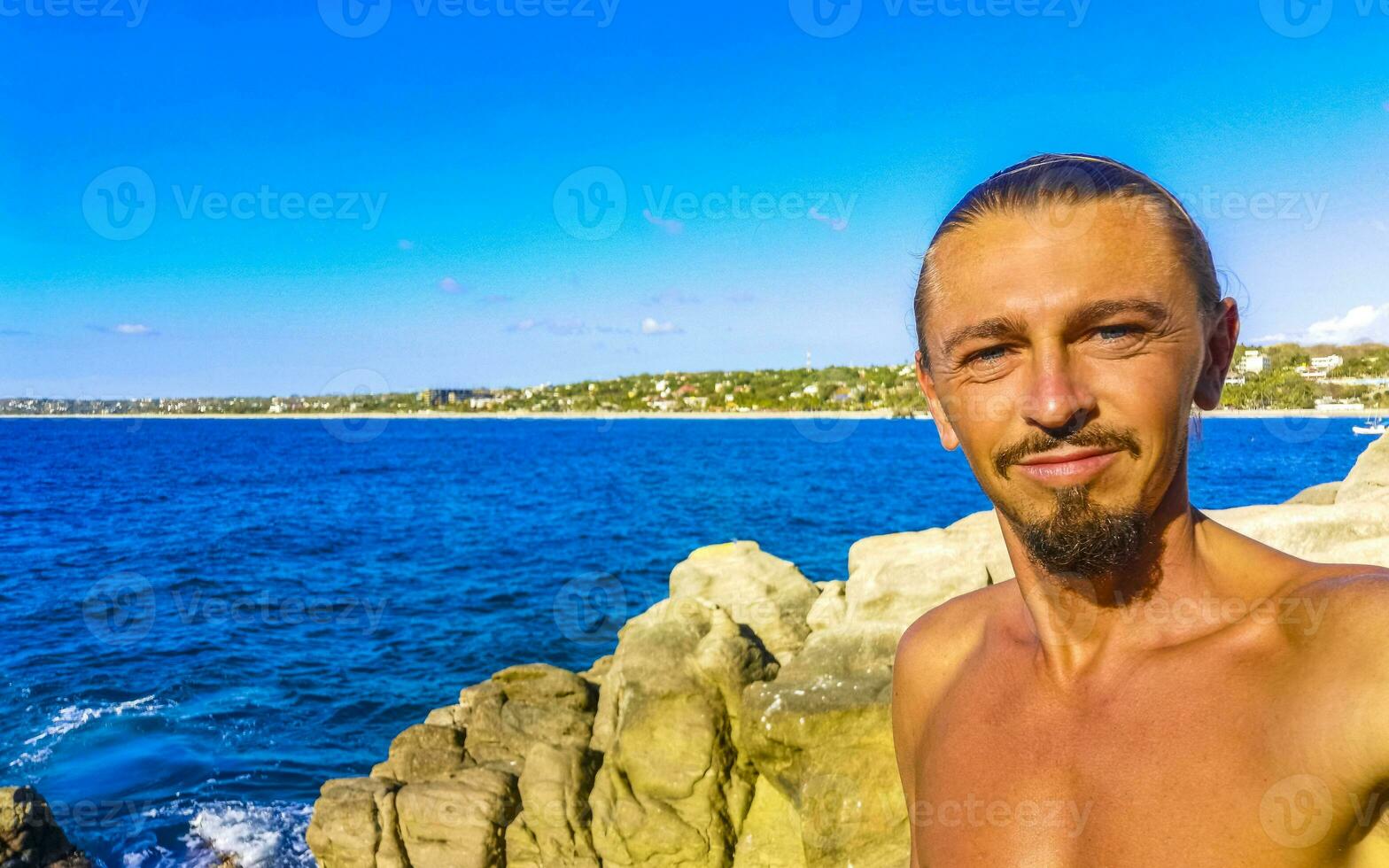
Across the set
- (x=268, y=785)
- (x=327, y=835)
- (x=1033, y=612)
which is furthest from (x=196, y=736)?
(x=1033, y=612)

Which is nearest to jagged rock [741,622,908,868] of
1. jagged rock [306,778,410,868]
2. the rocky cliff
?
the rocky cliff

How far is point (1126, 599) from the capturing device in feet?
5.89

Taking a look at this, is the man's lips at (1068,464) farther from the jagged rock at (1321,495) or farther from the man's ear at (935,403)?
the jagged rock at (1321,495)

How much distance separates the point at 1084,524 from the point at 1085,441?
17 cm

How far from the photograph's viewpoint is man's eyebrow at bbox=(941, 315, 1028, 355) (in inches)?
66.9

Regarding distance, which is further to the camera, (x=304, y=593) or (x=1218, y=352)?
(x=304, y=593)

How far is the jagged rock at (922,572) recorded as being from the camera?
9.66 metres

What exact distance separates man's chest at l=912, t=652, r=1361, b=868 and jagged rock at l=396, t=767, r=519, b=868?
26.5ft

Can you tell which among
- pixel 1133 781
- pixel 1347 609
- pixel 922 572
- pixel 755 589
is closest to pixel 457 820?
pixel 755 589

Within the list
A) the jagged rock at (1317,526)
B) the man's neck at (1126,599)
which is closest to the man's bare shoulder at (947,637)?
the man's neck at (1126,599)

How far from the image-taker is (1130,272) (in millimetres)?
1641

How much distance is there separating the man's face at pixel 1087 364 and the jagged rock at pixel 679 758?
24.0ft

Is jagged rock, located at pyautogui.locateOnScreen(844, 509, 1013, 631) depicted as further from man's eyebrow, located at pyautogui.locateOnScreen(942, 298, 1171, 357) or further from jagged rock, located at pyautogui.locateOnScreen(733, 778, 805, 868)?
man's eyebrow, located at pyautogui.locateOnScreen(942, 298, 1171, 357)

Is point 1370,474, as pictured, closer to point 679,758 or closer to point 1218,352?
point 679,758
